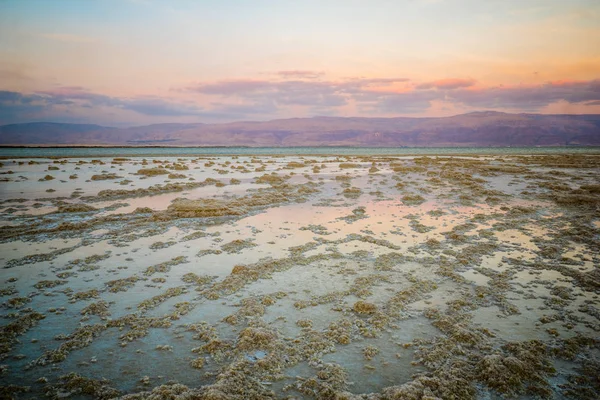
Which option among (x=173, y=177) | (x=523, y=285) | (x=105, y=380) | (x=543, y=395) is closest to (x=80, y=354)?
(x=105, y=380)

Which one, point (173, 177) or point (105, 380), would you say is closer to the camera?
point (105, 380)

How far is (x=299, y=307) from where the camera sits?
5953 millimetres

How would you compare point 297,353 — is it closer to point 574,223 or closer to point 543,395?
point 543,395

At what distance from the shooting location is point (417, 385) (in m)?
3.92

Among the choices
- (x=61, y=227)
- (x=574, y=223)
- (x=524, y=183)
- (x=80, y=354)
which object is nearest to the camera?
(x=80, y=354)

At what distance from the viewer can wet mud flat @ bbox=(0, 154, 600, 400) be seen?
13.2ft

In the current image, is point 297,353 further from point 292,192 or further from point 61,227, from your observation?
point 292,192

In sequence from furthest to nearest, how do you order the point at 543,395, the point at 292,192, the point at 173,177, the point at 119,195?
1. the point at 173,177
2. the point at 292,192
3. the point at 119,195
4. the point at 543,395

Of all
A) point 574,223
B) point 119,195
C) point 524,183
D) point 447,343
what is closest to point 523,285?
point 447,343

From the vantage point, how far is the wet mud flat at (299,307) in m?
4.04

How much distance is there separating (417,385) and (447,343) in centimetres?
115

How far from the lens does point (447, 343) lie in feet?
15.7

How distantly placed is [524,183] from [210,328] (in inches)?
998

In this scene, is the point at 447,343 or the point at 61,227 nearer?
the point at 447,343
